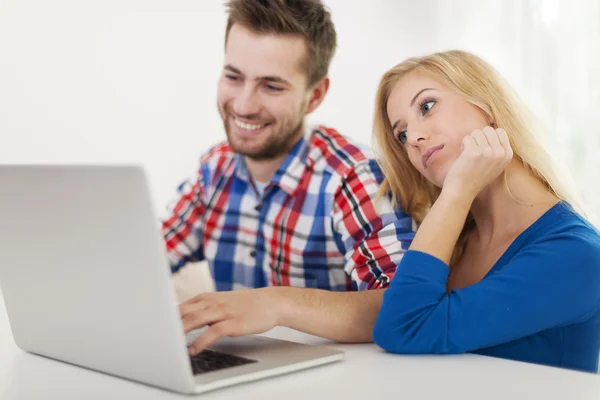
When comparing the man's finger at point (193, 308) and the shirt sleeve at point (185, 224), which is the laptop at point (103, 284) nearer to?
the man's finger at point (193, 308)

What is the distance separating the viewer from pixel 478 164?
1.16m

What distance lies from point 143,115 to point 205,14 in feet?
1.55

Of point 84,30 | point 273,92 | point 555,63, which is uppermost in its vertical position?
point 84,30

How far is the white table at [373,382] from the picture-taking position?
863 mm

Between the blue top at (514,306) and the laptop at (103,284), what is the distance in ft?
0.45

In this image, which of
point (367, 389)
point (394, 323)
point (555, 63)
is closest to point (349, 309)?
point (394, 323)

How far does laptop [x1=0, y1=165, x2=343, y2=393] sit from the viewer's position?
0.81 meters

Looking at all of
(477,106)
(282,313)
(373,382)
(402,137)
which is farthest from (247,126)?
(373,382)

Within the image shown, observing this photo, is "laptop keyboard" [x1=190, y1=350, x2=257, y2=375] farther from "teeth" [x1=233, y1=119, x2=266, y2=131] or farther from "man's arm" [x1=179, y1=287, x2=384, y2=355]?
"teeth" [x1=233, y1=119, x2=266, y2=131]

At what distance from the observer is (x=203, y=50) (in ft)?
9.61

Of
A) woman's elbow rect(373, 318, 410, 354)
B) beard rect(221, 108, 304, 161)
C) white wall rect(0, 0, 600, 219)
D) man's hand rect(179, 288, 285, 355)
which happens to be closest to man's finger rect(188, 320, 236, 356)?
man's hand rect(179, 288, 285, 355)

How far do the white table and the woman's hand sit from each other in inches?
10.3

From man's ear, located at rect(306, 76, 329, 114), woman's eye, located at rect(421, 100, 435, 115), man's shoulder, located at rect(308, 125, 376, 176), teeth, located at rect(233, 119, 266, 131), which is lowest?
man's shoulder, located at rect(308, 125, 376, 176)

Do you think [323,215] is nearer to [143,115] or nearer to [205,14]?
[143,115]
